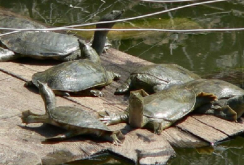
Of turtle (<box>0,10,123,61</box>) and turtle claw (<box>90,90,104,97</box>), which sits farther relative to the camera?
turtle (<box>0,10,123,61</box>)

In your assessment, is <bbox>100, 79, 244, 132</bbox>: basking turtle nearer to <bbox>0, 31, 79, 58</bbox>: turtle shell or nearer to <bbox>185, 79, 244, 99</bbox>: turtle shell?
<bbox>185, 79, 244, 99</bbox>: turtle shell

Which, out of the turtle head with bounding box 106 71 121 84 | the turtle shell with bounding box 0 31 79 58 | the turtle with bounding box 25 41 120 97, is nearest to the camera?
the turtle with bounding box 25 41 120 97

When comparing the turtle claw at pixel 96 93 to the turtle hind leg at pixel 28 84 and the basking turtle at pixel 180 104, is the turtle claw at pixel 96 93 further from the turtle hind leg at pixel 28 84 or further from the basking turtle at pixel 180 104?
the turtle hind leg at pixel 28 84

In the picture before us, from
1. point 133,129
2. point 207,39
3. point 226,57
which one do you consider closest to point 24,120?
point 133,129

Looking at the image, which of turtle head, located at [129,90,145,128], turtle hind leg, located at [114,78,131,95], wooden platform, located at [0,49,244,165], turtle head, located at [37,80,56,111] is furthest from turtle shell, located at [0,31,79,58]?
turtle head, located at [129,90,145,128]

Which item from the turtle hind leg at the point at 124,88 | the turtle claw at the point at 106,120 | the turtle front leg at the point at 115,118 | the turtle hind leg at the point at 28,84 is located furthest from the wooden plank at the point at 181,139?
the turtle hind leg at the point at 28,84

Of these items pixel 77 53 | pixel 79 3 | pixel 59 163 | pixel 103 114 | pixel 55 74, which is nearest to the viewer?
pixel 59 163

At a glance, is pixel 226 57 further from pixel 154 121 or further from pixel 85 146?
pixel 85 146
